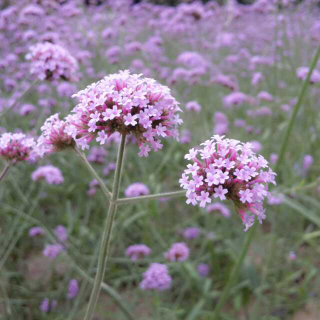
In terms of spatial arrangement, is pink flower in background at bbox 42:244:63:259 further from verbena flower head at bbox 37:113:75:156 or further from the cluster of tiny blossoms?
the cluster of tiny blossoms

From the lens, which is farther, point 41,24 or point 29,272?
point 41,24

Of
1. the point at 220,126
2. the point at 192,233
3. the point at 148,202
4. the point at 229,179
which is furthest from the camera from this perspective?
the point at 220,126

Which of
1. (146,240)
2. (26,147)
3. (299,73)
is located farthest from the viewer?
(299,73)

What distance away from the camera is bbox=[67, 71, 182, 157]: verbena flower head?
1.01 meters

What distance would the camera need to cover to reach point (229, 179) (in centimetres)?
97

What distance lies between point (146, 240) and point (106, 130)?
1.50 meters

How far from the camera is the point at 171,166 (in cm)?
313

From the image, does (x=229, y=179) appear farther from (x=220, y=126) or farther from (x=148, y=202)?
(x=220, y=126)

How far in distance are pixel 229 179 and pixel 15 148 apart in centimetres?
78

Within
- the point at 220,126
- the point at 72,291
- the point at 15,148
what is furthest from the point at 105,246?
the point at 220,126

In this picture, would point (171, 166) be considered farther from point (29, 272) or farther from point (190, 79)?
point (29, 272)

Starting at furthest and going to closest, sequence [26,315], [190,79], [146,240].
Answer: [190,79] → [146,240] → [26,315]

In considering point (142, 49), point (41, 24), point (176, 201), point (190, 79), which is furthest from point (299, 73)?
point (41, 24)

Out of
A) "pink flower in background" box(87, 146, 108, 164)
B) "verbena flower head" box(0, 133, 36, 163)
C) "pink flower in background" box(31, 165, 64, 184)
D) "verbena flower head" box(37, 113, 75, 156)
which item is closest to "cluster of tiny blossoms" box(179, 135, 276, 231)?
"verbena flower head" box(37, 113, 75, 156)
